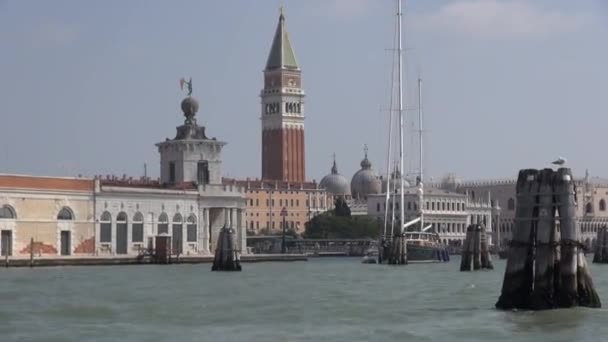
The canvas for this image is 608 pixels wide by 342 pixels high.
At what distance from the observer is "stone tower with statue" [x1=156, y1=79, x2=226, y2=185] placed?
85438 mm

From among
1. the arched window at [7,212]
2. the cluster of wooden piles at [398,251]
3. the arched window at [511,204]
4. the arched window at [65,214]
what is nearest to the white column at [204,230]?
the arched window at [65,214]

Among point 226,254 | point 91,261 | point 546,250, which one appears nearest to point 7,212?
point 91,261

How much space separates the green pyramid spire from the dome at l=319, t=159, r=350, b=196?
56.4 ft

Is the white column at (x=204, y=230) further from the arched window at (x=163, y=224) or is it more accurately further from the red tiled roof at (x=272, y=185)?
the red tiled roof at (x=272, y=185)

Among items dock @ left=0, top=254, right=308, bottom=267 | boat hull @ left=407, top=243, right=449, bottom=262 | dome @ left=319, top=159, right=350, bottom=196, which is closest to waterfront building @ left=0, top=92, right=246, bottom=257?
dock @ left=0, top=254, right=308, bottom=267

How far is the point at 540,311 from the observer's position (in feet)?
92.9

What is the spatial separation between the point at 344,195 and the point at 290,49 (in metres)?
19.5

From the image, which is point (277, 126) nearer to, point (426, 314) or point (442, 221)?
point (442, 221)

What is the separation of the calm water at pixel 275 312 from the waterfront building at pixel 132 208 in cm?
2147

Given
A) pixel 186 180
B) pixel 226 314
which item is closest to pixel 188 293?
pixel 226 314

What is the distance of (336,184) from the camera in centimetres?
16575

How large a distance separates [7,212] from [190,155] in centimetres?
1707

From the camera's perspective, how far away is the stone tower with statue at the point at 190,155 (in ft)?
280

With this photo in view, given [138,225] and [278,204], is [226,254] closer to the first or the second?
[138,225]
